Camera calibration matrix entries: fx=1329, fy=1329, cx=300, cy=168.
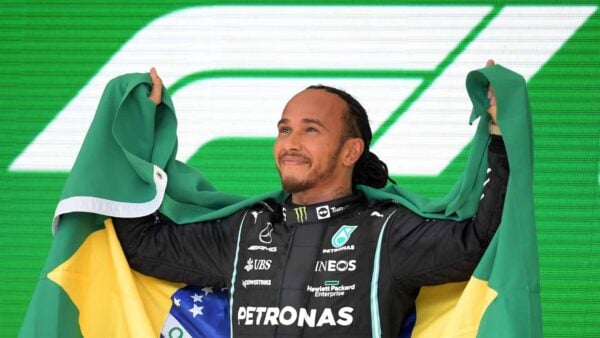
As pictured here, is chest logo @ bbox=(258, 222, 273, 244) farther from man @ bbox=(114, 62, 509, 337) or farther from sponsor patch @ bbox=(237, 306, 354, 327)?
sponsor patch @ bbox=(237, 306, 354, 327)

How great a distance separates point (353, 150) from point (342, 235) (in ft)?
1.02

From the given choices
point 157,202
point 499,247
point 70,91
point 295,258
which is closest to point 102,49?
point 70,91

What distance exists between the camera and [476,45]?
4.88 meters

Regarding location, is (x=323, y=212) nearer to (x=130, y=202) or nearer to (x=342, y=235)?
(x=342, y=235)

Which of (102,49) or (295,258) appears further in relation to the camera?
(102,49)

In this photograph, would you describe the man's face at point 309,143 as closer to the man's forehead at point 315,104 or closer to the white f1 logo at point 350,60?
the man's forehead at point 315,104

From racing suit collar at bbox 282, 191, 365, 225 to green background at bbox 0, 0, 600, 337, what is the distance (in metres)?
1.16

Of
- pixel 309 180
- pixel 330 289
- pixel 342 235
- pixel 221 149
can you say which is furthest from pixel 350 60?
pixel 330 289

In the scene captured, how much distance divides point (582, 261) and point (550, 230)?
0.52 ft

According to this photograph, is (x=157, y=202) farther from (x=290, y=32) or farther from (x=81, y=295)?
(x=290, y=32)

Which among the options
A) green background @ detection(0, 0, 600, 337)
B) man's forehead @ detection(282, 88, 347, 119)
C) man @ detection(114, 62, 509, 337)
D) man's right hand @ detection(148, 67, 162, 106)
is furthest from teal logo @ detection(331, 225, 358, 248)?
green background @ detection(0, 0, 600, 337)

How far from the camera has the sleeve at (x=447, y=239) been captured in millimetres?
3367

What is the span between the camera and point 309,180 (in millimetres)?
3738

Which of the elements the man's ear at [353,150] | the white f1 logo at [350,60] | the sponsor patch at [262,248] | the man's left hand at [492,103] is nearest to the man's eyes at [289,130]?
the man's ear at [353,150]
